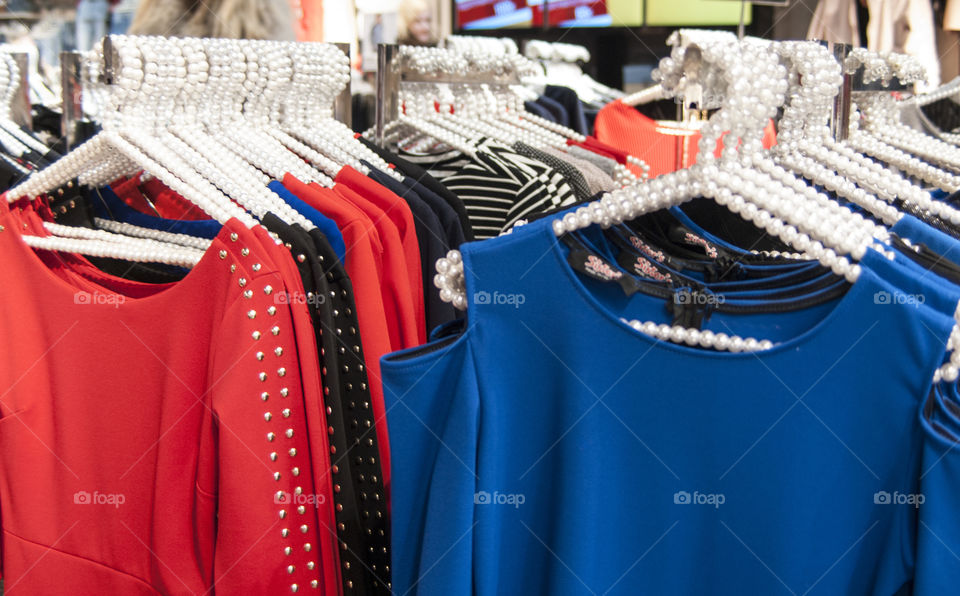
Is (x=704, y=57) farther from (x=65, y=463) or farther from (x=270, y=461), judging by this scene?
(x=65, y=463)

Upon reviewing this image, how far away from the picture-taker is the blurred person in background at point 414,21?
13.4 ft

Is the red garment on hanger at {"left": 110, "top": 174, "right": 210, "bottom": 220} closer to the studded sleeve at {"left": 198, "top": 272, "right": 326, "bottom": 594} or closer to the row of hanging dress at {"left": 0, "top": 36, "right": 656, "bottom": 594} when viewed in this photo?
the row of hanging dress at {"left": 0, "top": 36, "right": 656, "bottom": 594}

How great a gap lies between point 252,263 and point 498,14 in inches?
128

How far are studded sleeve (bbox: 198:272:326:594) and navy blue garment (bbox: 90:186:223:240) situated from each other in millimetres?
286

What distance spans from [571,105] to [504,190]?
3.40 ft

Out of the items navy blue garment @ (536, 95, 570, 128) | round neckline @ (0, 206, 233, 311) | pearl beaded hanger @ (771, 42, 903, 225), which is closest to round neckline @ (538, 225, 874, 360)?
pearl beaded hanger @ (771, 42, 903, 225)

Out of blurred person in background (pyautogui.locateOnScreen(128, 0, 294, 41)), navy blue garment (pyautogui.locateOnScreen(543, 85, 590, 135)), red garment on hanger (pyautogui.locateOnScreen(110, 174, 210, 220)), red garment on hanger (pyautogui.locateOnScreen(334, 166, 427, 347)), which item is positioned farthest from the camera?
blurred person in background (pyautogui.locateOnScreen(128, 0, 294, 41))

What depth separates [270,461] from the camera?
0.94 m

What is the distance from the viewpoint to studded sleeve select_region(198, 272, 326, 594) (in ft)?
3.04

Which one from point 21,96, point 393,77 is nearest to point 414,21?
point 21,96

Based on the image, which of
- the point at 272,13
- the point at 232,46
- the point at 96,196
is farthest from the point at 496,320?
the point at 272,13

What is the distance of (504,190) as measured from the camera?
54.1 inches

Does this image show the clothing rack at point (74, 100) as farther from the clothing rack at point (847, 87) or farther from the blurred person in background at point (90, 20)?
the blurred person in background at point (90, 20)

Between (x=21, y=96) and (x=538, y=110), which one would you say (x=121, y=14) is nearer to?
(x=21, y=96)
